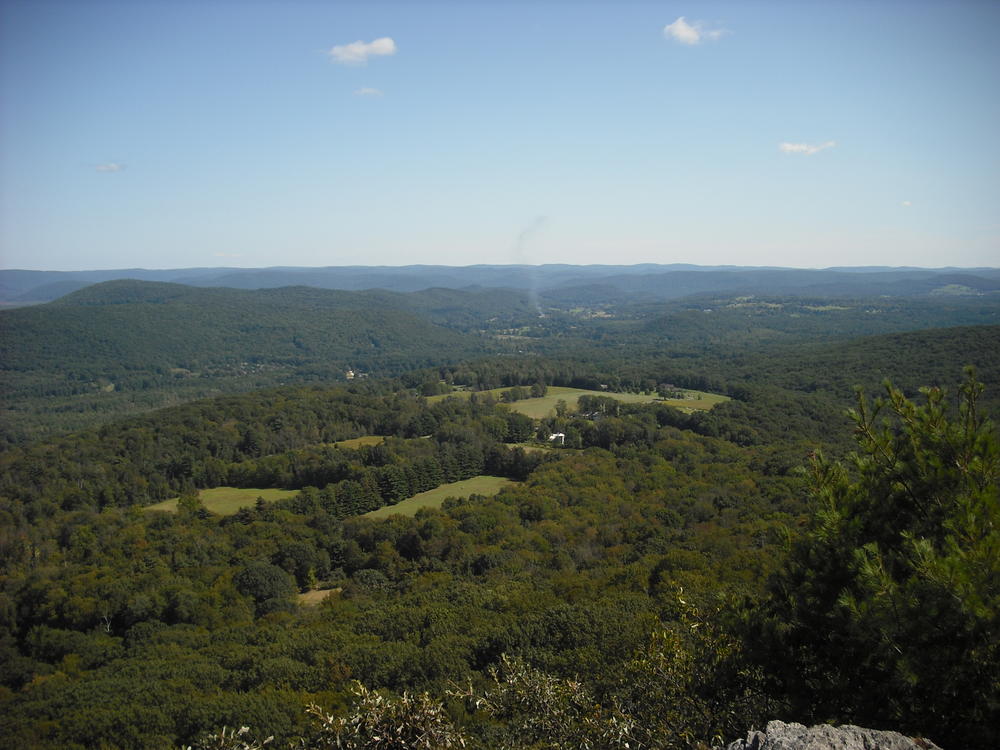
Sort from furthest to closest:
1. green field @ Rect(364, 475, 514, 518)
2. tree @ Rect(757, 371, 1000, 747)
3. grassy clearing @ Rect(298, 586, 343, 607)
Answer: green field @ Rect(364, 475, 514, 518) → grassy clearing @ Rect(298, 586, 343, 607) → tree @ Rect(757, 371, 1000, 747)

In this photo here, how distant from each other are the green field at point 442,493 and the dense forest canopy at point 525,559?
53.8 inches

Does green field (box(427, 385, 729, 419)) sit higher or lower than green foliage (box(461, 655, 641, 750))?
lower

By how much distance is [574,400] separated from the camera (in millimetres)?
80500

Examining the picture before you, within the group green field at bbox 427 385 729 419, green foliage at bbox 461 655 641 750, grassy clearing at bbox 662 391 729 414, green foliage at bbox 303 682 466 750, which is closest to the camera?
green foliage at bbox 303 682 466 750

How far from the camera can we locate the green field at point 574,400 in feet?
238

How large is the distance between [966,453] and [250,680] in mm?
22994

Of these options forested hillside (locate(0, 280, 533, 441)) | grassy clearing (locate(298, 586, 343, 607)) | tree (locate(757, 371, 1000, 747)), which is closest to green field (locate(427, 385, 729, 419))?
grassy clearing (locate(298, 586, 343, 607))

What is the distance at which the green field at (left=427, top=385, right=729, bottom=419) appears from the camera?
72400mm

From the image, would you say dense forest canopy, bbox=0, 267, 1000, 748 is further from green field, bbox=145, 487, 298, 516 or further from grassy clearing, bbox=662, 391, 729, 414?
green field, bbox=145, 487, 298, 516

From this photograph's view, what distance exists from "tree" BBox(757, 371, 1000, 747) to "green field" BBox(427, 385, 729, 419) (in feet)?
205

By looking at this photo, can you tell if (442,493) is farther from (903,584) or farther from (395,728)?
(903,584)

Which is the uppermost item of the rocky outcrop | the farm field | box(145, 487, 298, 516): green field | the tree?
the tree

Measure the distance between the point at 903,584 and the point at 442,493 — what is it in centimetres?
4612

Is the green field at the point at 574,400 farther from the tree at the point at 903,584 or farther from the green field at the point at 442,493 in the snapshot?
the tree at the point at 903,584
